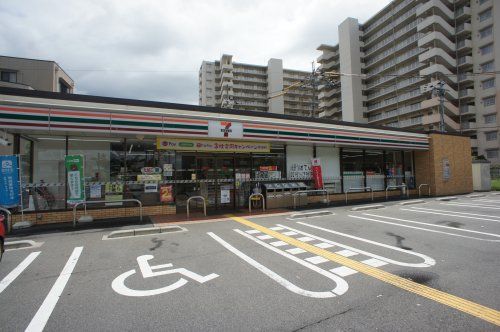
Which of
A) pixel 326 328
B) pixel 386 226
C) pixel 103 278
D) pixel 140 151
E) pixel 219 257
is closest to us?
pixel 326 328

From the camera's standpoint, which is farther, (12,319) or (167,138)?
(167,138)

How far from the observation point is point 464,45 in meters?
44.2

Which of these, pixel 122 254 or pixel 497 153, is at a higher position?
pixel 497 153

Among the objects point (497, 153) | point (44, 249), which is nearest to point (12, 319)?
point (44, 249)

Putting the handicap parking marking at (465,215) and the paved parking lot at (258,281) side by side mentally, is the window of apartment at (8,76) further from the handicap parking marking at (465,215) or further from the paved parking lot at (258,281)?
the handicap parking marking at (465,215)

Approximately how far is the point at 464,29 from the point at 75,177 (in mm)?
58617

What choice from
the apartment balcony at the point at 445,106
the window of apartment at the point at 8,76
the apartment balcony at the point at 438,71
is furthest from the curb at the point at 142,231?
the apartment balcony at the point at 438,71

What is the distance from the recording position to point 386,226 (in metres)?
8.30

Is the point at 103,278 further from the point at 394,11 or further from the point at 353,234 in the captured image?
the point at 394,11

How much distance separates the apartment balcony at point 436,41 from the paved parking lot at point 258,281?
47.8 metres

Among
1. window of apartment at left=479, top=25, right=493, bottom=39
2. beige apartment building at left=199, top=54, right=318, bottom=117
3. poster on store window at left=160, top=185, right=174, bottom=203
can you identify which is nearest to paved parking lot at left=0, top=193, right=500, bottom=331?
poster on store window at left=160, top=185, right=174, bottom=203

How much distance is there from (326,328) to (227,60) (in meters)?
77.7

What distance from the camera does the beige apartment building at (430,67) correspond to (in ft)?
136

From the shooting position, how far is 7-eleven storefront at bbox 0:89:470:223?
8812mm
